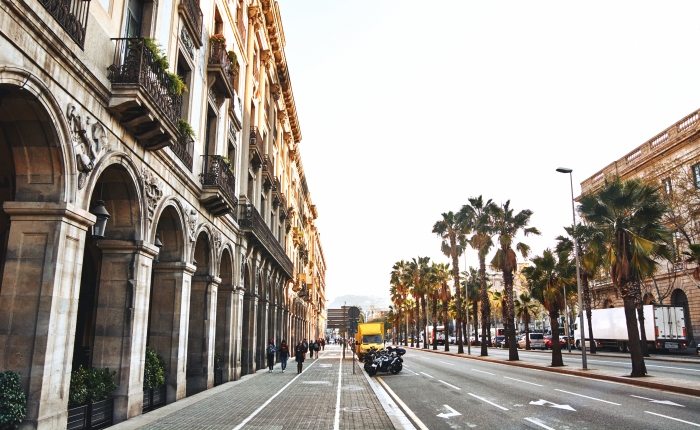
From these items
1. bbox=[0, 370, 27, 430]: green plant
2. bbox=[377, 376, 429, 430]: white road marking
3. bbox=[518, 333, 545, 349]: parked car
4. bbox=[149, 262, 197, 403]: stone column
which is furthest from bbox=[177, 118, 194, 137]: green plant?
bbox=[518, 333, 545, 349]: parked car

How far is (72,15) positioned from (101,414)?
7.84m

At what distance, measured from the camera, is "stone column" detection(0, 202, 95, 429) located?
8.12 metres

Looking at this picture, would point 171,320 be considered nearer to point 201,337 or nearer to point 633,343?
point 201,337

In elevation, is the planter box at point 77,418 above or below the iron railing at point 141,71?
below

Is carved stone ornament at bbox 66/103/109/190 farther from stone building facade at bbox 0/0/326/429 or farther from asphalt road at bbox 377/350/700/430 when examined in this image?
asphalt road at bbox 377/350/700/430

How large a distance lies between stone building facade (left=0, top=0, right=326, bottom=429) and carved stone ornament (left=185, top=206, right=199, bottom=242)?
0.08 m

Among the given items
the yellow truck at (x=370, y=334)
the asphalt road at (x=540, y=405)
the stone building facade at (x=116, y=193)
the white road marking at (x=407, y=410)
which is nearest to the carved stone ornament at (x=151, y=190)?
the stone building facade at (x=116, y=193)

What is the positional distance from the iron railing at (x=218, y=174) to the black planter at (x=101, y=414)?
8.20m

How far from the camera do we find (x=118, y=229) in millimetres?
12125

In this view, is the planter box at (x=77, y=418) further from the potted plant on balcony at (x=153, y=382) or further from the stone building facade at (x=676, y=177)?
the stone building facade at (x=676, y=177)

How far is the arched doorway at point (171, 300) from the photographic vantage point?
14.7m

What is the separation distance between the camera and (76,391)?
31.9 ft

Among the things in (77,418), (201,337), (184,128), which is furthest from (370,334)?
(77,418)

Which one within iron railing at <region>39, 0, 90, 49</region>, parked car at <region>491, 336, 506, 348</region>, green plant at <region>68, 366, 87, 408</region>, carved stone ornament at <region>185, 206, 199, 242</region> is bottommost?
parked car at <region>491, 336, 506, 348</region>
